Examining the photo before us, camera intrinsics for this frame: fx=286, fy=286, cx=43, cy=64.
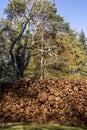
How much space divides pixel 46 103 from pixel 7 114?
1.58m

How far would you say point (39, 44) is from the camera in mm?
36844

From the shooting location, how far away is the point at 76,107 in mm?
10781

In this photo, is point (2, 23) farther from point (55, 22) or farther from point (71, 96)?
point (71, 96)

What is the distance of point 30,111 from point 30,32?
2423 cm

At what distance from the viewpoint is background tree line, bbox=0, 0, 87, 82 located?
31.6 meters

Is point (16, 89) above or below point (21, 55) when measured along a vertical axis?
below

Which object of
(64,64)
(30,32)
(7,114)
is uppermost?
(30,32)

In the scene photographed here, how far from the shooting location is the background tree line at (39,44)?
31641 mm

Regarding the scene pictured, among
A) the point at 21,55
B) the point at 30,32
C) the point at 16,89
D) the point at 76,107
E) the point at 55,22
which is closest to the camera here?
the point at 76,107

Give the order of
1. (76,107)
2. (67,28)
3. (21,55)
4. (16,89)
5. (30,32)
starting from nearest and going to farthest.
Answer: (76,107) < (16,89) < (21,55) < (30,32) < (67,28)

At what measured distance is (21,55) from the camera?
2900 cm

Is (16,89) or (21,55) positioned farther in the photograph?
(21,55)

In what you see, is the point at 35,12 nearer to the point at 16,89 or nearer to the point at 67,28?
the point at 67,28

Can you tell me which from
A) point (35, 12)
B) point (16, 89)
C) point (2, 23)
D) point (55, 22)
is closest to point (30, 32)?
point (35, 12)
